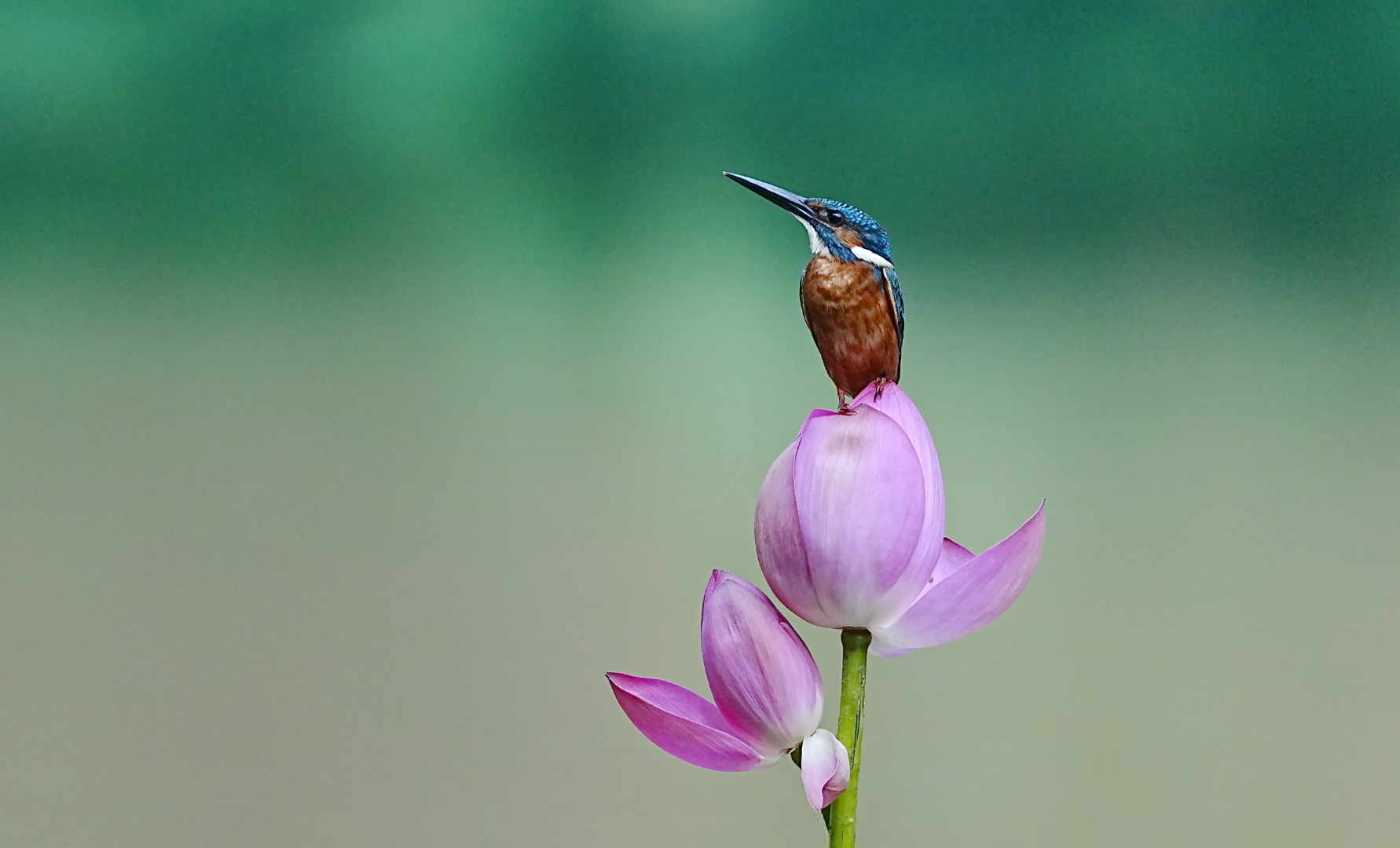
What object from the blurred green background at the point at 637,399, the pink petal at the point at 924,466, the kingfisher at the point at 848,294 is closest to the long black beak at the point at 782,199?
the kingfisher at the point at 848,294

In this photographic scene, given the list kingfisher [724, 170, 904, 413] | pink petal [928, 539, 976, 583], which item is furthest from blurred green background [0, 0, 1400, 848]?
pink petal [928, 539, 976, 583]

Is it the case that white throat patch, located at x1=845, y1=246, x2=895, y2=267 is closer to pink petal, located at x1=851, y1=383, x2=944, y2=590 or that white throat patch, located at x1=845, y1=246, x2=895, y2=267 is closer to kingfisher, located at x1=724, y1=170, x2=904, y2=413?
kingfisher, located at x1=724, y1=170, x2=904, y2=413

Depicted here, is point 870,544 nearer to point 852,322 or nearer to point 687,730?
point 687,730

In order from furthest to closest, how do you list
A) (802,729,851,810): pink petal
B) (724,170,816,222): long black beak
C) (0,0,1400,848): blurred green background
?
(0,0,1400,848): blurred green background < (724,170,816,222): long black beak < (802,729,851,810): pink petal

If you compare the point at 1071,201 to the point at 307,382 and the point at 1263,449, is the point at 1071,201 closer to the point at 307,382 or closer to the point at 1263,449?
the point at 1263,449

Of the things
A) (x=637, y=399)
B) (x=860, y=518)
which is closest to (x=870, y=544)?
(x=860, y=518)

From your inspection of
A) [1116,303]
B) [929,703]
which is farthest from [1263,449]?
[929,703]
